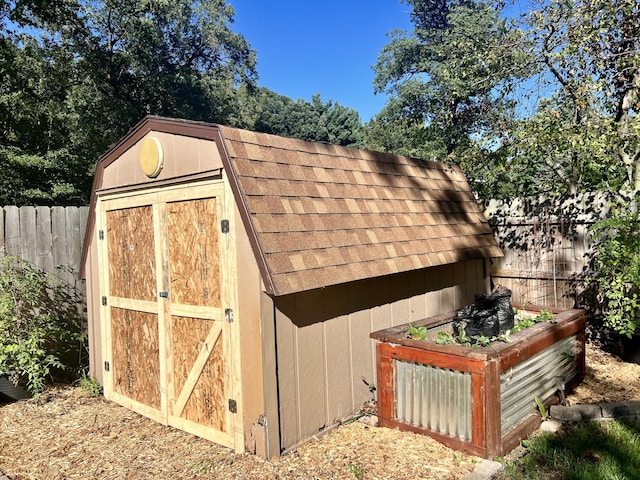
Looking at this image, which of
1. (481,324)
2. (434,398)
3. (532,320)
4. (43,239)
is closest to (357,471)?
(434,398)

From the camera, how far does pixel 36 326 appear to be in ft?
15.7

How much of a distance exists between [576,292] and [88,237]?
5.98 meters

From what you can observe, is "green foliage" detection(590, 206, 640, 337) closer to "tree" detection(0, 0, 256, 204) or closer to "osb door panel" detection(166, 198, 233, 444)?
"osb door panel" detection(166, 198, 233, 444)

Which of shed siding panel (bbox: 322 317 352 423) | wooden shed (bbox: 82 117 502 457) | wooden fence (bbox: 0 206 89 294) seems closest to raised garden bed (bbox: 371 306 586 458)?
shed siding panel (bbox: 322 317 352 423)

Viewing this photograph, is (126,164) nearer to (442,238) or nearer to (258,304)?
(258,304)

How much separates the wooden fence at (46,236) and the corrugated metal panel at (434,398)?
408 cm

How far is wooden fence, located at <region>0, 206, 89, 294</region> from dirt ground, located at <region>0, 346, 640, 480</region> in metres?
1.59

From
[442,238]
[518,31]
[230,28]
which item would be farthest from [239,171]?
[230,28]

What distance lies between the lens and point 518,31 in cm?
627

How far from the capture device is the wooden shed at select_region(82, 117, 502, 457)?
3268 millimetres

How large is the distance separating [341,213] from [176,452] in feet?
7.71

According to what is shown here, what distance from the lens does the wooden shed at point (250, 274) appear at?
3268 millimetres

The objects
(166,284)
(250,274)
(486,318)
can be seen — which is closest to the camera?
(250,274)

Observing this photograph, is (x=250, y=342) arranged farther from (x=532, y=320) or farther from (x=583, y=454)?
(x=532, y=320)
